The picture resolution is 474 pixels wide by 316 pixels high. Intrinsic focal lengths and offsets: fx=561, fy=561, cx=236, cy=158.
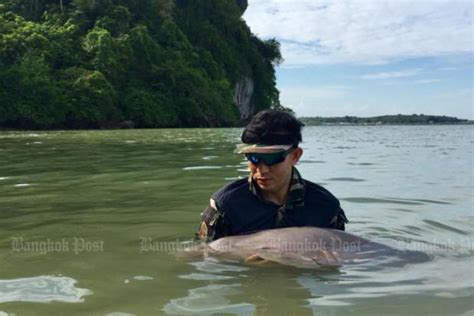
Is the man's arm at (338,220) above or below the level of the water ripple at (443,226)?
above

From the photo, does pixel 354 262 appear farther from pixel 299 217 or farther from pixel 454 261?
pixel 454 261

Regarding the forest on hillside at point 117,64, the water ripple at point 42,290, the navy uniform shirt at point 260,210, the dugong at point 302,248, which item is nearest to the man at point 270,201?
the navy uniform shirt at point 260,210

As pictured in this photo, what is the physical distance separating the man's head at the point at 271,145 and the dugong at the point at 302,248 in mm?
340

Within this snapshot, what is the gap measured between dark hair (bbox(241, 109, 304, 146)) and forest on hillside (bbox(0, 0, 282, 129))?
1361 inches

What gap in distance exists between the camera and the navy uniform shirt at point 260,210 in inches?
141

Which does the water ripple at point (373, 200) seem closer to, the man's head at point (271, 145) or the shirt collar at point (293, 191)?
the shirt collar at point (293, 191)

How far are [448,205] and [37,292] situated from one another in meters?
4.60

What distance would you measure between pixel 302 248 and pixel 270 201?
40cm

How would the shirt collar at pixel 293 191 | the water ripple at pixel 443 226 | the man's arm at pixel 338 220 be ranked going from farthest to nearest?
1. the water ripple at pixel 443 226
2. the man's arm at pixel 338 220
3. the shirt collar at pixel 293 191

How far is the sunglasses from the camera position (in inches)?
131

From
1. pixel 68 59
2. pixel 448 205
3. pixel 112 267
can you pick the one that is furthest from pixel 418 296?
pixel 68 59

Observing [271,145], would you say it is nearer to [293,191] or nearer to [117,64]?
[293,191]

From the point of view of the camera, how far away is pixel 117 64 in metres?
44.6

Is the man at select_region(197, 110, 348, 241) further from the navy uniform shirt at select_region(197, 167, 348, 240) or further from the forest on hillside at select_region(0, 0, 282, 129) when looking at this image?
the forest on hillside at select_region(0, 0, 282, 129)
